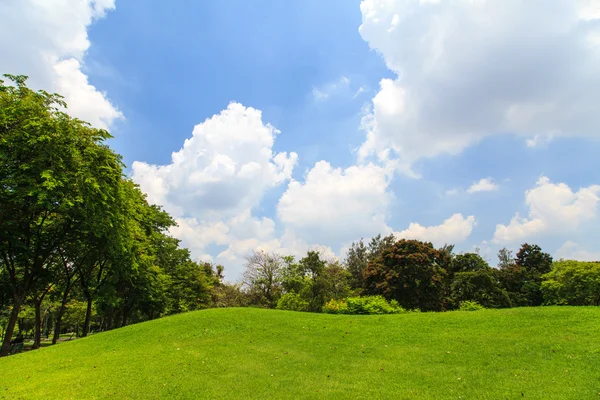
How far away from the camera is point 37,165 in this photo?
14484 millimetres

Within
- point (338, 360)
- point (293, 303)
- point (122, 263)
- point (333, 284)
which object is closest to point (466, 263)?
point (333, 284)

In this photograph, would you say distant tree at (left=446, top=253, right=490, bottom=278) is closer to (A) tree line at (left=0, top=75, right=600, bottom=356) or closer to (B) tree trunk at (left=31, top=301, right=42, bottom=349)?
(A) tree line at (left=0, top=75, right=600, bottom=356)

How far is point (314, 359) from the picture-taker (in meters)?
10.5

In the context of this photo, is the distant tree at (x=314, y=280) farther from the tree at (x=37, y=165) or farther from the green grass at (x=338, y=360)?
the tree at (x=37, y=165)

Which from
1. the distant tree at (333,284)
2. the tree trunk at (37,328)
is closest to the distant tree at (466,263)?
the distant tree at (333,284)

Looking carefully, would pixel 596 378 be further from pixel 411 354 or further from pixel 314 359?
pixel 314 359

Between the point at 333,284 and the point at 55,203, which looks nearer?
the point at 55,203

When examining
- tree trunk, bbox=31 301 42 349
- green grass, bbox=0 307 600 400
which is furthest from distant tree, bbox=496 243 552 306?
tree trunk, bbox=31 301 42 349

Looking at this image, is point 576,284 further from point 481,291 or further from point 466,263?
point 466,263

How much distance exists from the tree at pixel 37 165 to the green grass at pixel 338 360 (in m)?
6.84

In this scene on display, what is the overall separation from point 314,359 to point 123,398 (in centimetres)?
558

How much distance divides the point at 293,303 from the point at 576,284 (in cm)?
Answer: 2276

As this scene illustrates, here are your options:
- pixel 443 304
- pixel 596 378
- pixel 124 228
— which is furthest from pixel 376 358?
pixel 443 304

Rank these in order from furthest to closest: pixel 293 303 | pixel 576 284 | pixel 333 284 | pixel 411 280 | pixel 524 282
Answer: pixel 524 282
pixel 411 280
pixel 333 284
pixel 293 303
pixel 576 284
